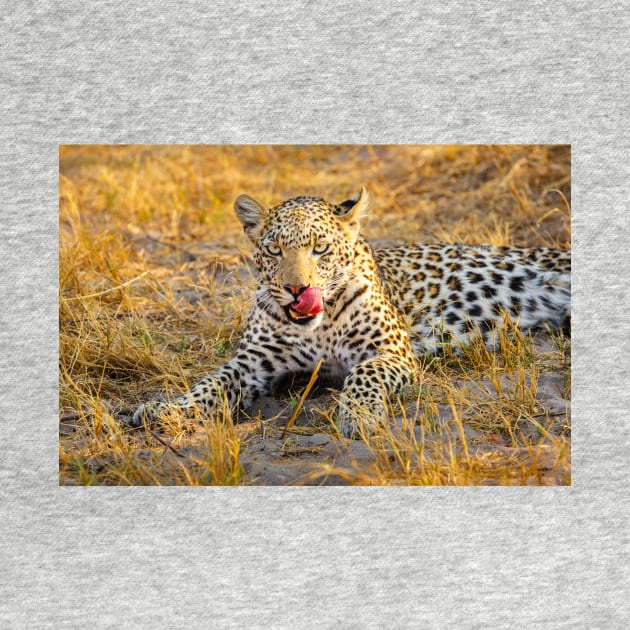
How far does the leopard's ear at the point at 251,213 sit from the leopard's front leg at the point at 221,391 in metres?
0.47

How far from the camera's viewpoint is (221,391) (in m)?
4.01

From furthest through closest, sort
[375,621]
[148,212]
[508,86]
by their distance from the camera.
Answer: [148,212] < [508,86] < [375,621]

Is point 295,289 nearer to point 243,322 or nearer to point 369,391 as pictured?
point 369,391

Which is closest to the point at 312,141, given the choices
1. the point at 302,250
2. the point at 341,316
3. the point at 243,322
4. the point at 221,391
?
the point at 302,250

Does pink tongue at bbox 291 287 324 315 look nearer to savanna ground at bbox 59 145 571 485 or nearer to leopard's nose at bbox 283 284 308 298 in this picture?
leopard's nose at bbox 283 284 308 298

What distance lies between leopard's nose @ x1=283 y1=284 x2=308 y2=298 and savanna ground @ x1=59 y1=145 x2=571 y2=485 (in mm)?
431

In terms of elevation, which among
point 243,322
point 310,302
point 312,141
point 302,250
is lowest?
point 243,322

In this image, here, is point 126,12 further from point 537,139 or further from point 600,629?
point 600,629

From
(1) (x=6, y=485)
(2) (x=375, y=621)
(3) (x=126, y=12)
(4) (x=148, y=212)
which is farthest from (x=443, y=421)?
(4) (x=148, y=212)

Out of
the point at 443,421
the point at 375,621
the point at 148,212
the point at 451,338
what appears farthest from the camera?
the point at 148,212

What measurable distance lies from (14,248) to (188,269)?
207 centimetres

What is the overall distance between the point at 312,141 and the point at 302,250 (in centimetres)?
58

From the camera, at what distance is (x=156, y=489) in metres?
3.32

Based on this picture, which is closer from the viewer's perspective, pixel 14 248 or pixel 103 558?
pixel 103 558
